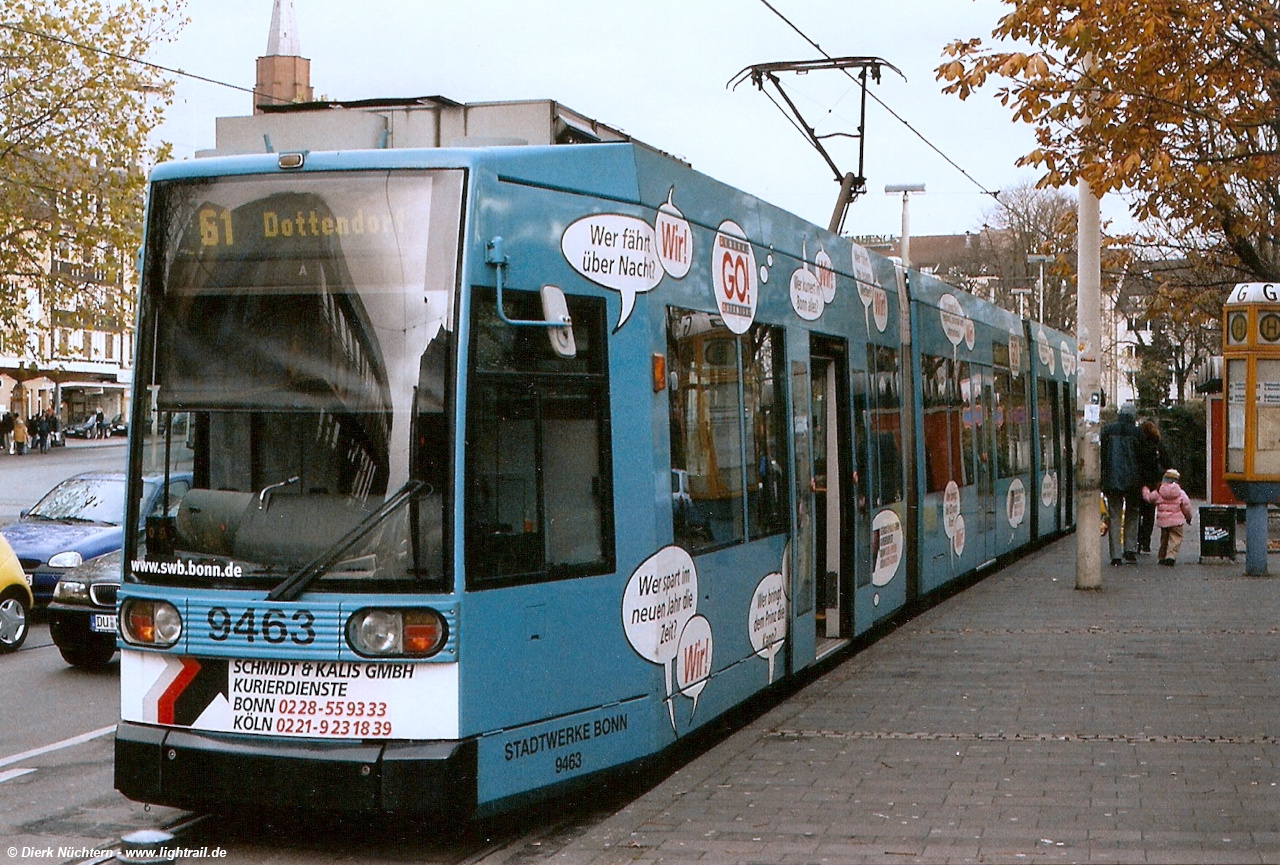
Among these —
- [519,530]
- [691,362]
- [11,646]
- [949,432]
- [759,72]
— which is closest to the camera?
[519,530]

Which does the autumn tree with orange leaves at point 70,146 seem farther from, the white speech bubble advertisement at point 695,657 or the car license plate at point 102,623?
the white speech bubble advertisement at point 695,657

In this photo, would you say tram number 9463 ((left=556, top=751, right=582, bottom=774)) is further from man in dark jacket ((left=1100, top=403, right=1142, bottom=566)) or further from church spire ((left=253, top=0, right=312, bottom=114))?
church spire ((left=253, top=0, right=312, bottom=114))

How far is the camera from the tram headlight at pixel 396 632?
6203mm

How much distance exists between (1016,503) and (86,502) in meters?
10.8

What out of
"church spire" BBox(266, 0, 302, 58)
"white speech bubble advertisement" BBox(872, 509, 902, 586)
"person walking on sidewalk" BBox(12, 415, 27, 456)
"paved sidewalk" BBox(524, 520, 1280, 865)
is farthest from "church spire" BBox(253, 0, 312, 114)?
"person walking on sidewalk" BBox(12, 415, 27, 456)

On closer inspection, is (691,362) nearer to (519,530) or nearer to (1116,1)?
A: (519,530)

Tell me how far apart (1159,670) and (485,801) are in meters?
6.04

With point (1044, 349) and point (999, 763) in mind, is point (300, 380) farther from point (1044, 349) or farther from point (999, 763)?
point (1044, 349)

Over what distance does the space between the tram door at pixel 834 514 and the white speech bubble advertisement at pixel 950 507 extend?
3.86 m

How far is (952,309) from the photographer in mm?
16016

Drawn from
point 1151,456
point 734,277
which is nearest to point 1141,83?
point 734,277

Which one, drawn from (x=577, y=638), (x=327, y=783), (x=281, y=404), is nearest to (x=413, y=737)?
(x=327, y=783)

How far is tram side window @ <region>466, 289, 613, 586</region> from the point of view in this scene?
6414 mm

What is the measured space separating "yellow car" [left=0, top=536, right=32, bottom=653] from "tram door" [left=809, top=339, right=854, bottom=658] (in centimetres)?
669
